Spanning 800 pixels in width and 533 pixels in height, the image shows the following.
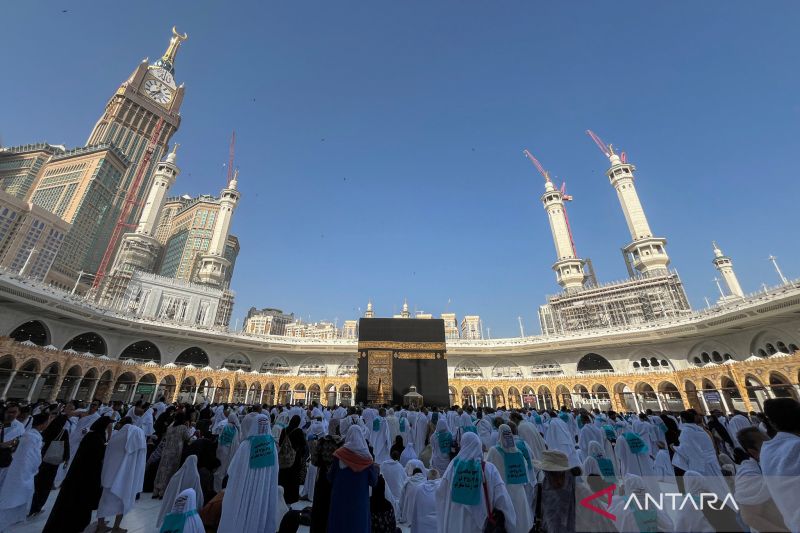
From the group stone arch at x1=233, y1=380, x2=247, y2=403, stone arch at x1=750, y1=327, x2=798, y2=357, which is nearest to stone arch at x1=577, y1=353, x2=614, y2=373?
stone arch at x1=750, y1=327, x2=798, y2=357

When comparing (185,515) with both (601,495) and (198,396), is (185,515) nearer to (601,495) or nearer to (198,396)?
(601,495)

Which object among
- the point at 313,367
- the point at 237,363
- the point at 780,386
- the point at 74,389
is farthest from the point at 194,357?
the point at 780,386

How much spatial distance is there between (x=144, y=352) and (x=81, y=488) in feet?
98.5

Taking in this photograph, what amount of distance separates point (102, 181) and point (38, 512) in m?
66.3

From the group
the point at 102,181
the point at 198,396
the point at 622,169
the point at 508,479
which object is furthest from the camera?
the point at 102,181

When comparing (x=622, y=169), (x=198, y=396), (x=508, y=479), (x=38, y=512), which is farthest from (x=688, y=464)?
(x=622, y=169)

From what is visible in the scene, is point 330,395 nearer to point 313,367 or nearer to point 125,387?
point 313,367

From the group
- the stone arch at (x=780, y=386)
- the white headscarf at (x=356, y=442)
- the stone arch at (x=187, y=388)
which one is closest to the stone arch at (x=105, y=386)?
the stone arch at (x=187, y=388)

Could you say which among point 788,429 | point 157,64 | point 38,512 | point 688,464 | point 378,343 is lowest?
point 38,512

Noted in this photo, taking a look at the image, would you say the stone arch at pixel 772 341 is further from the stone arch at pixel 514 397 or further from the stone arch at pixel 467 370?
the stone arch at pixel 467 370

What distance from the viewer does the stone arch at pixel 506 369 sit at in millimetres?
31938

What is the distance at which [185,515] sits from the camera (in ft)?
7.99

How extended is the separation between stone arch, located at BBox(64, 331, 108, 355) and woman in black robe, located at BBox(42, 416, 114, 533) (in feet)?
89.6

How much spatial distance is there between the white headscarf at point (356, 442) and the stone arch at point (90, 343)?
30.2m
